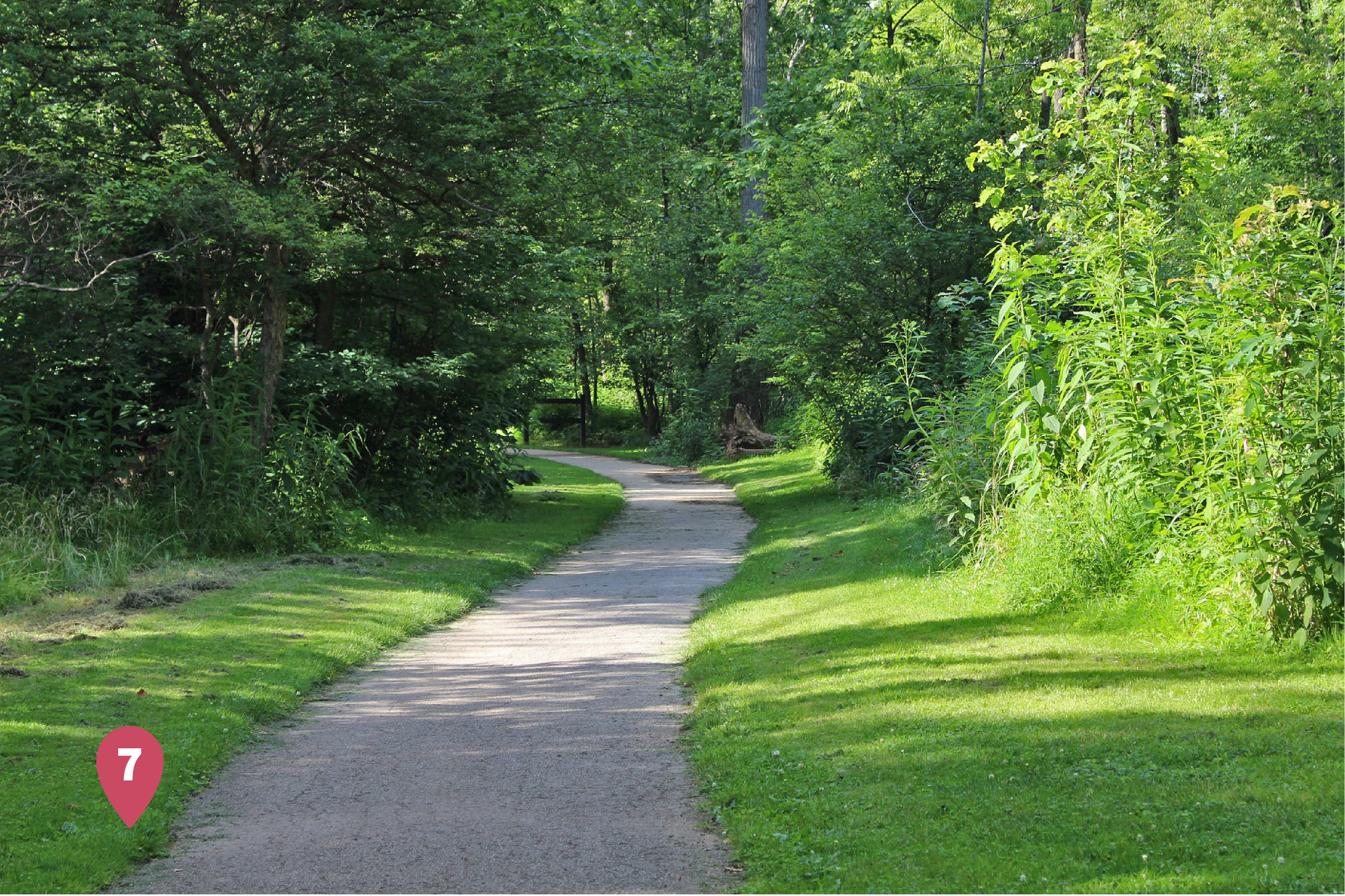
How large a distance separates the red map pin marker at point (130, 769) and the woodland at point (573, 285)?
15.3ft

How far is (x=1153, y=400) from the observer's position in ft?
24.5

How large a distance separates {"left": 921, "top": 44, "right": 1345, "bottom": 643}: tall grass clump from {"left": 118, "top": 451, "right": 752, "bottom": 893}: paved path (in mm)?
3222

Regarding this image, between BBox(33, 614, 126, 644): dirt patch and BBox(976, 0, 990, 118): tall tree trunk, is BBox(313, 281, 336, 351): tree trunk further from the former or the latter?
BBox(976, 0, 990, 118): tall tree trunk

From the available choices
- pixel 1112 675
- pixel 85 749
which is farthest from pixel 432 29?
pixel 1112 675

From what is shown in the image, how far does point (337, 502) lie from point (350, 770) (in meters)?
9.01

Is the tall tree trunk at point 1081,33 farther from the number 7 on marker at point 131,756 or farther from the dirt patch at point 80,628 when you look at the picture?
the number 7 on marker at point 131,756

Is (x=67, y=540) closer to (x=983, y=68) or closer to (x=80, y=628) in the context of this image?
(x=80, y=628)

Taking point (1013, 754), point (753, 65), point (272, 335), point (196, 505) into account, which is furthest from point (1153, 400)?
point (753, 65)

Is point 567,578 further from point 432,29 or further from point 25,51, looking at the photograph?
point 25,51

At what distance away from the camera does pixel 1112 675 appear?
6.70 m

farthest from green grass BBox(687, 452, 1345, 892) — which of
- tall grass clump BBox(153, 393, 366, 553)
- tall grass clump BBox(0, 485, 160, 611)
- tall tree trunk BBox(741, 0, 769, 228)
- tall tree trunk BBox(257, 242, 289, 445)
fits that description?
tall tree trunk BBox(741, 0, 769, 228)

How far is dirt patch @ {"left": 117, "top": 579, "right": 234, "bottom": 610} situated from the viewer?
33.6ft

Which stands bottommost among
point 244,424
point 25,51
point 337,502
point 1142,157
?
point 337,502

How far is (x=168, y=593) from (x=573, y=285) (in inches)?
364
